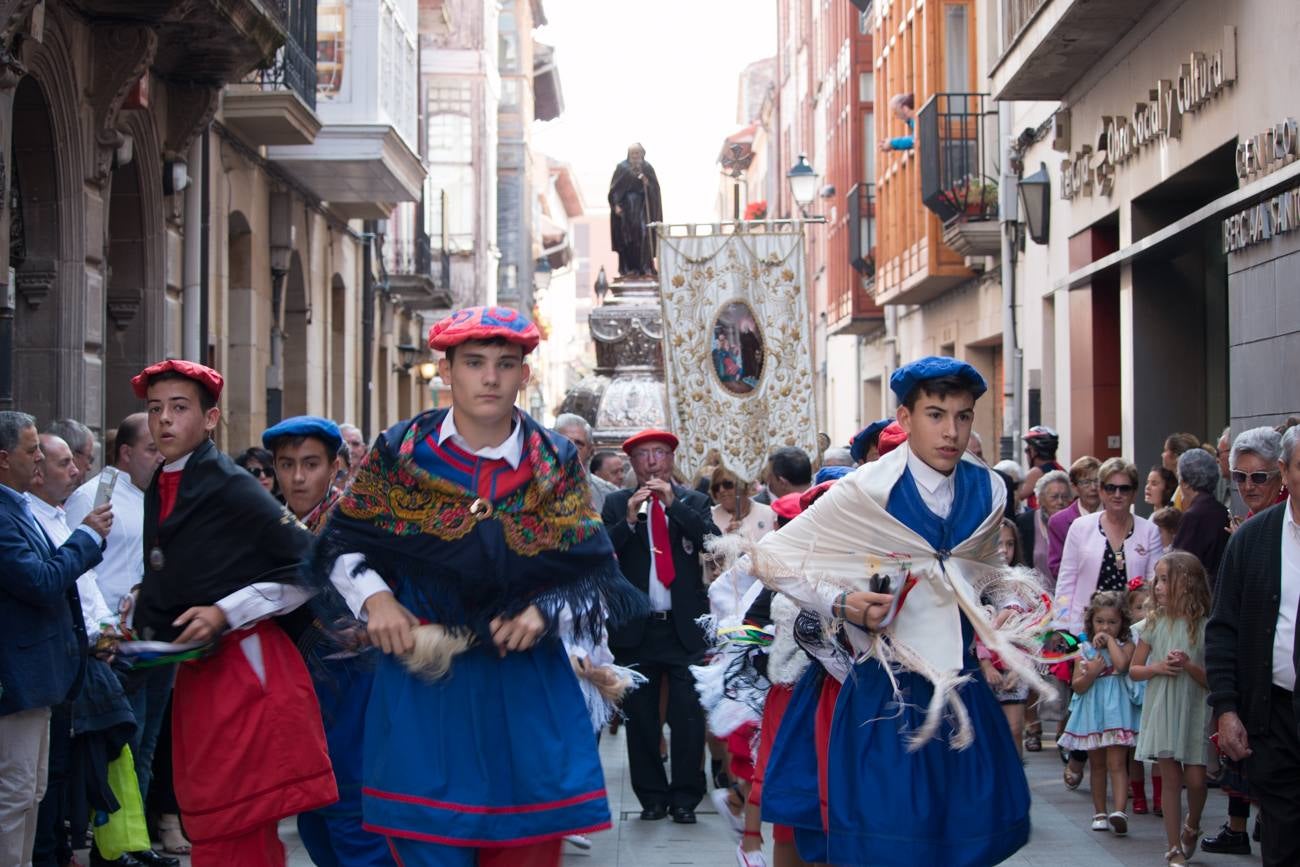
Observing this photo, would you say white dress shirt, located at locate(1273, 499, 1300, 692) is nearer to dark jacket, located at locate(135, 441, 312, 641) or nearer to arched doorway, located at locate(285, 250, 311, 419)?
dark jacket, located at locate(135, 441, 312, 641)

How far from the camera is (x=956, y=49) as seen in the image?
25.9 metres

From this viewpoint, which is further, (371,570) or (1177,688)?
(1177,688)

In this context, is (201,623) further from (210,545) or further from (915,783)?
(915,783)

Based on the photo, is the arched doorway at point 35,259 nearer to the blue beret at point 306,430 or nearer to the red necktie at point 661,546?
the red necktie at point 661,546

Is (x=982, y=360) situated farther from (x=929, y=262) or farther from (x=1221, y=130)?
(x=1221, y=130)

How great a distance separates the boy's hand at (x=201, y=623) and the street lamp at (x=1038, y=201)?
15.6m

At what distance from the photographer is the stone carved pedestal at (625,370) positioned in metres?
20.0

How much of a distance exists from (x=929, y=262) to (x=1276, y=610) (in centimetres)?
1985

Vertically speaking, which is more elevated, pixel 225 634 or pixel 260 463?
pixel 260 463

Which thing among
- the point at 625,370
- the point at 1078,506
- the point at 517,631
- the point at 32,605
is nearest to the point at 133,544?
the point at 32,605

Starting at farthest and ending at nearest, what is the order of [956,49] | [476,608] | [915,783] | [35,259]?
[956,49]
[35,259]
[915,783]
[476,608]

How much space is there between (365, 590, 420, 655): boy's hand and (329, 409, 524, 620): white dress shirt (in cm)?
3

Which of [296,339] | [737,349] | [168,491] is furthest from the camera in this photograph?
[296,339]

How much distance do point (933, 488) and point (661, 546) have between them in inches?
178
